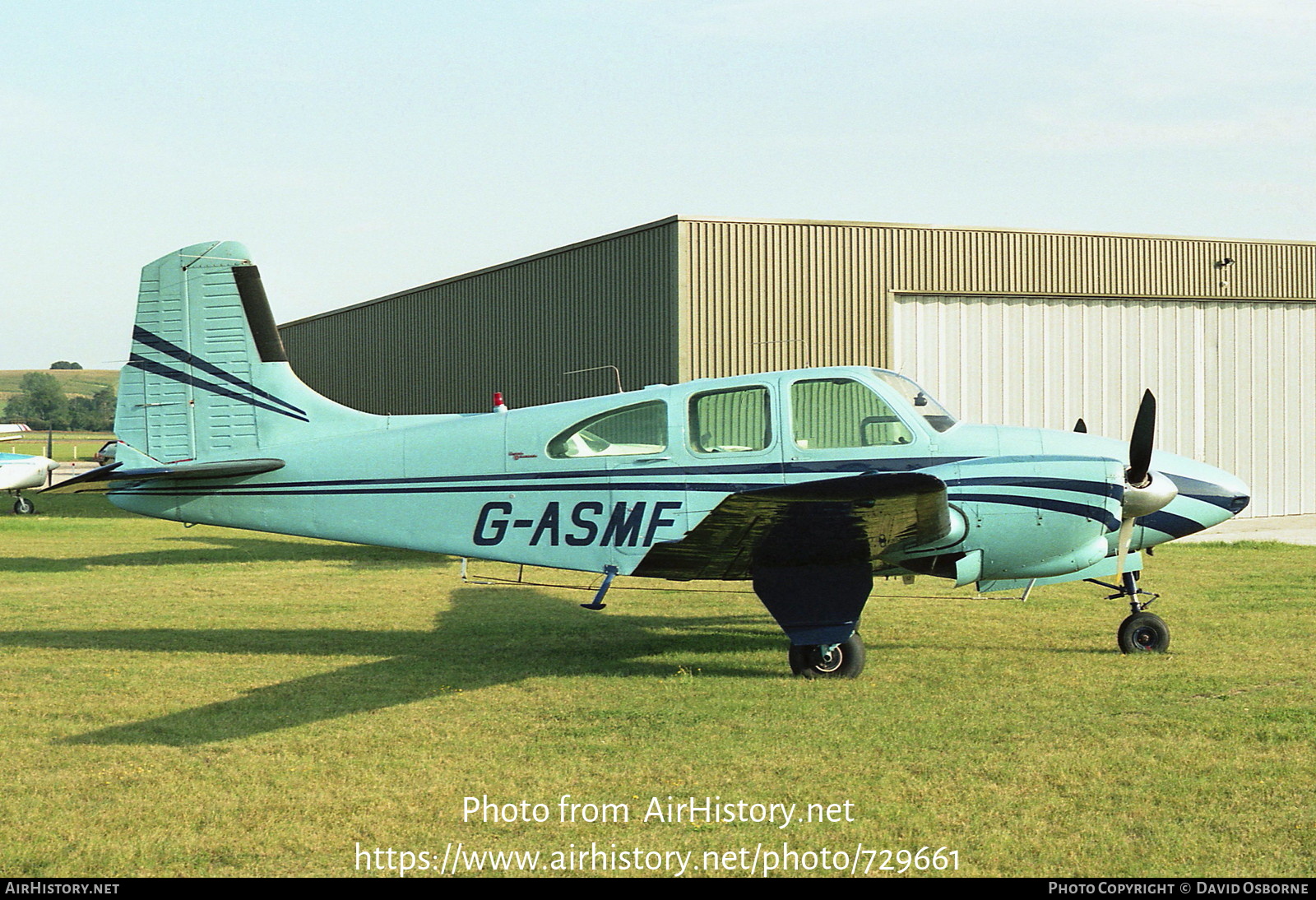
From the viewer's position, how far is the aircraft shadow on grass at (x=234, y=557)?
58.9ft

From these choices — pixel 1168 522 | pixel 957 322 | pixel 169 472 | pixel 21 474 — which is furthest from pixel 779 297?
pixel 21 474

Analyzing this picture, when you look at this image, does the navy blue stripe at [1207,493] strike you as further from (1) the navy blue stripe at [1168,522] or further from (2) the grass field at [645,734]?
(2) the grass field at [645,734]

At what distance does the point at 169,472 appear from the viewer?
9.74 meters

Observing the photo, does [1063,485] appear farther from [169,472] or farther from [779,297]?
[779,297]

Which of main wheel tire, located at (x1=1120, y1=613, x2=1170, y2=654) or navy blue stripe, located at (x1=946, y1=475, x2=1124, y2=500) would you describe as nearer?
navy blue stripe, located at (x1=946, y1=475, x2=1124, y2=500)

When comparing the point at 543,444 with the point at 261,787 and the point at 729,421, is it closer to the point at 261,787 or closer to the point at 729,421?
the point at 729,421

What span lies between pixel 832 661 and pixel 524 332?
61.7 ft

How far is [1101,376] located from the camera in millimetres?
25266

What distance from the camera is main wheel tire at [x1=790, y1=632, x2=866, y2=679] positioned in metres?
8.76

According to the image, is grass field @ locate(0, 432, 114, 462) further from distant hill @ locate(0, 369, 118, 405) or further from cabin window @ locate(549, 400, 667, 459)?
cabin window @ locate(549, 400, 667, 459)

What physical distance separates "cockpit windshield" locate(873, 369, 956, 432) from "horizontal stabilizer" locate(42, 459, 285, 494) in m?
5.24

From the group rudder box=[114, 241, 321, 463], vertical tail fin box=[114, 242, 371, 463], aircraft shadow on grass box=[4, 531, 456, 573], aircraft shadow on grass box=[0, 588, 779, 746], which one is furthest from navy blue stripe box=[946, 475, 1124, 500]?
aircraft shadow on grass box=[4, 531, 456, 573]

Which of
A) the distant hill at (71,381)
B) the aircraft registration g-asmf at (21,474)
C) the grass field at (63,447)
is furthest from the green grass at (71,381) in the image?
the aircraft registration g-asmf at (21,474)
